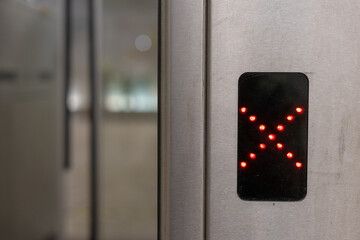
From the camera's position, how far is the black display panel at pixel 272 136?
0.74 metres

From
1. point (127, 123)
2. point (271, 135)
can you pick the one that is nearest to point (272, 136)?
point (271, 135)

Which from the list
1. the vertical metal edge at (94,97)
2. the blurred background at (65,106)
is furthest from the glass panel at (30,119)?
the vertical metal edge at (94,97)

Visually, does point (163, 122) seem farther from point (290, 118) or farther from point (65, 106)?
point (65, 106)

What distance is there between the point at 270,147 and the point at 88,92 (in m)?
2.33

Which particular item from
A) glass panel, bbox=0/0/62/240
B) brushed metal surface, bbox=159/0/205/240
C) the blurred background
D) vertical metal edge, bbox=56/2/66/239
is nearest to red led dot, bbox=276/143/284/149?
brushed metal surface, bbox=159/0/205/240

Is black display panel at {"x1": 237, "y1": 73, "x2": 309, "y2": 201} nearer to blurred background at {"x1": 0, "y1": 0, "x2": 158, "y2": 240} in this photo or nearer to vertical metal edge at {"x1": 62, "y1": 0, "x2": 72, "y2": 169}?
blurred background at {"x1": 0, "y1": 0, "x2": 158, "y2": 240}

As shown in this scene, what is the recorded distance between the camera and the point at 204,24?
2.45ft

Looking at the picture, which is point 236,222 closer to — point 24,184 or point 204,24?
point 204,24

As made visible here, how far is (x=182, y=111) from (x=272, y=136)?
0.41 ft

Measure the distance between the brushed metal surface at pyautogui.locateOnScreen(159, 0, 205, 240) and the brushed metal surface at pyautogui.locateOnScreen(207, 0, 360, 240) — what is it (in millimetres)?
18

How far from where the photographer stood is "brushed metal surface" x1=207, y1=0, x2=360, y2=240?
0.73 meters

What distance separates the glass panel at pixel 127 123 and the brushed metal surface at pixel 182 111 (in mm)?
2353

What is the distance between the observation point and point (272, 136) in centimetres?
74

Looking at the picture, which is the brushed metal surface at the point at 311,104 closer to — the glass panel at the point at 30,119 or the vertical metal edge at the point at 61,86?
the glass panel at the point at 30,119
